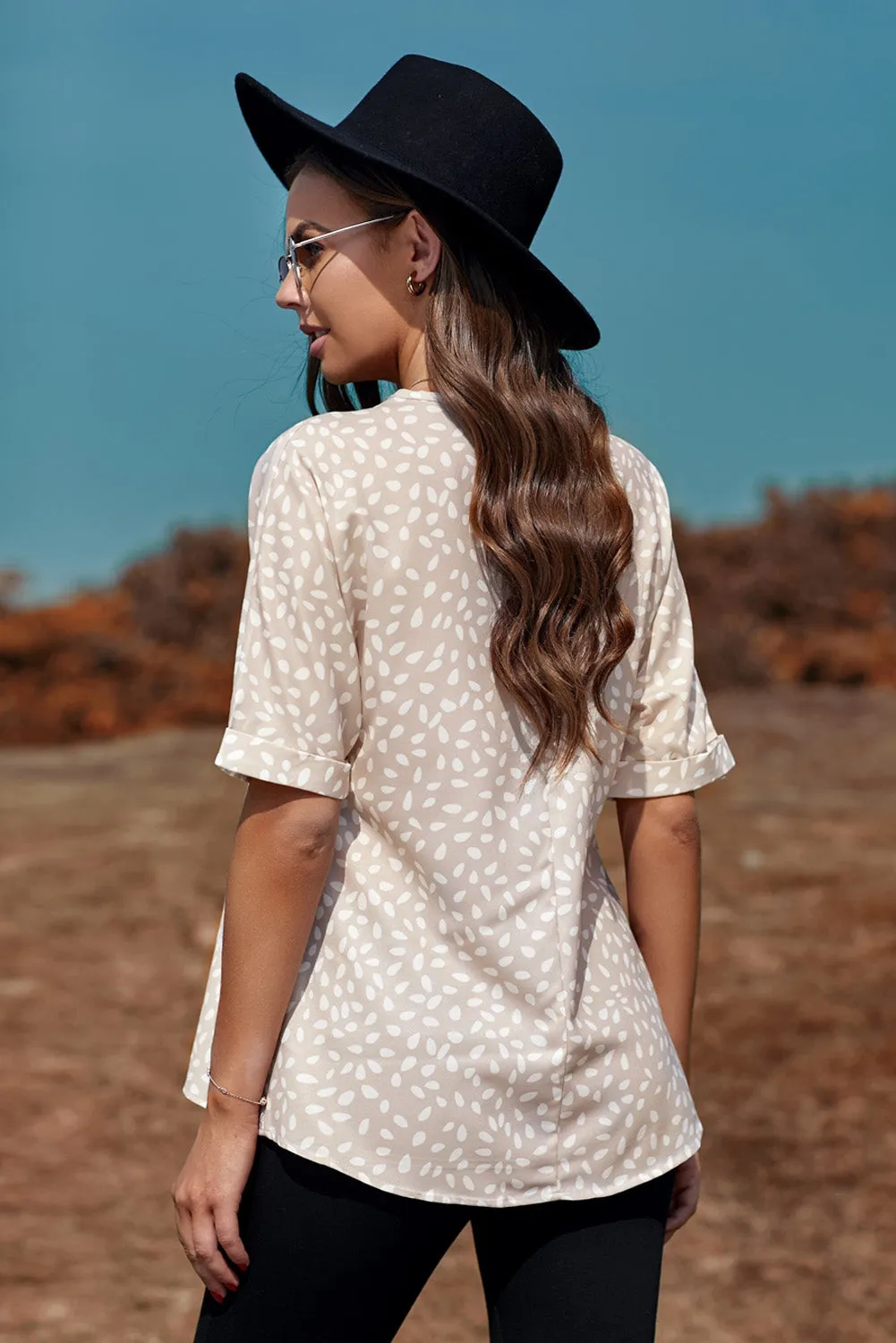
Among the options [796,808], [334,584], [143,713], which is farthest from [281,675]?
[143,713]

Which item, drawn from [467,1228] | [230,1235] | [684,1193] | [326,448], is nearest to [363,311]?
[326,448]

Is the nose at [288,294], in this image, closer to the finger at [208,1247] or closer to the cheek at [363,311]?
the cheek at [363,311]

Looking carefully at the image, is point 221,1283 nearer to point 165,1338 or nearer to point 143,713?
point 165,1338

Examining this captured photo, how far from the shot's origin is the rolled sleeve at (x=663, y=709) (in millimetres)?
1688

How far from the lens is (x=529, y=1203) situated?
4.88 feet

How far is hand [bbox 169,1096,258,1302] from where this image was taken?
1443mm

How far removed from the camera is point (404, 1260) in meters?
1.49

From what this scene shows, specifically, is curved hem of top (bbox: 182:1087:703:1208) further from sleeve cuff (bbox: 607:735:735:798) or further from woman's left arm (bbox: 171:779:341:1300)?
sleeve cuff (bbox: 607:735:735:798)

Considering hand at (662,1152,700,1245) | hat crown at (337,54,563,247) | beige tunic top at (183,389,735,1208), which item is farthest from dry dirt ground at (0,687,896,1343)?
hat crown at (337,54,563,247)

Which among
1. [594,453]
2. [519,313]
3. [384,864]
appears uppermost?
[519,313]

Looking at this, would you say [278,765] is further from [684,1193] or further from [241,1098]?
[684,1193]

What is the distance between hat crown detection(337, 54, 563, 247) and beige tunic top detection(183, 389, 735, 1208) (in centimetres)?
24

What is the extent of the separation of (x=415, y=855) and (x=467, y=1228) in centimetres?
310

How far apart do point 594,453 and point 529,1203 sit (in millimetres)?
766
